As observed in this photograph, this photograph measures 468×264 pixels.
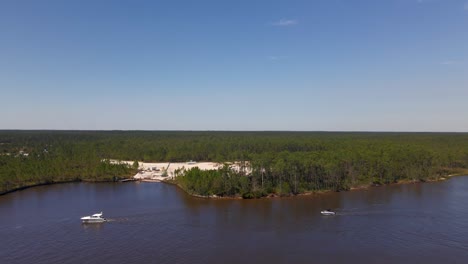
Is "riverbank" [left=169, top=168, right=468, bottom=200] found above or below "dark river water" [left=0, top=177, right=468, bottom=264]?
above

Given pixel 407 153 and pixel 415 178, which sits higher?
pixel 407 153

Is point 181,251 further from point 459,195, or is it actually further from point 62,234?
point 459,195

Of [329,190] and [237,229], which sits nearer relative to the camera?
[237,229]

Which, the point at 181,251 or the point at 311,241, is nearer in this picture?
the point at 181,251

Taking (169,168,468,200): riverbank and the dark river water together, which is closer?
the dark river water

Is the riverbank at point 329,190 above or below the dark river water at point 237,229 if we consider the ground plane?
above

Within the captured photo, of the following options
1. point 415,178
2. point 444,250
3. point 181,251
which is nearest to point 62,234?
point 181,251

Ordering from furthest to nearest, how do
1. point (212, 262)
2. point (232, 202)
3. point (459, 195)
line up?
point (459, 195), point (232, 202), point (212, 262)

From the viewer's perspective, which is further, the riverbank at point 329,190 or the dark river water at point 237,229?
the riverbank at point 329,190
